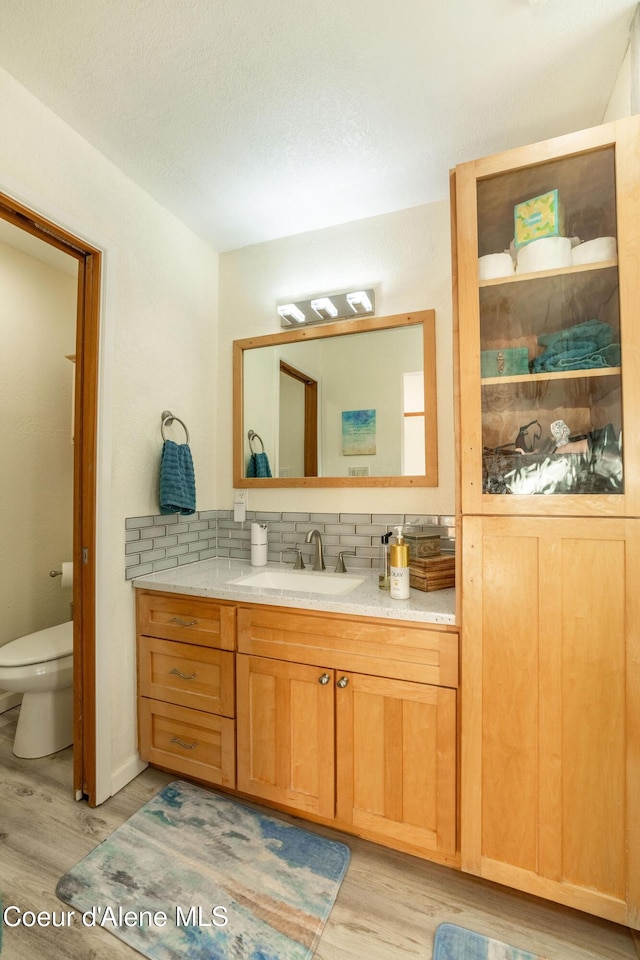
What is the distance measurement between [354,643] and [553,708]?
0.62 meters

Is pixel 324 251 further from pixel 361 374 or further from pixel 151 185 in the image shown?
pixel 151 185

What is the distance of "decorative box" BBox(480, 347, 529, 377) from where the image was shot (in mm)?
1353

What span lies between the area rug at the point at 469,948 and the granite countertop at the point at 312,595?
0.86m

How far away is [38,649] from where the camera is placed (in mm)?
2158

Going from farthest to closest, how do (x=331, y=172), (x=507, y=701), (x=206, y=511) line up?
(x=206, y=511) → (x=331, y=172) → (x=507, y=701)

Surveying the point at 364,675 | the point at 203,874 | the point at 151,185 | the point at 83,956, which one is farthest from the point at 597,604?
the point at 151,185

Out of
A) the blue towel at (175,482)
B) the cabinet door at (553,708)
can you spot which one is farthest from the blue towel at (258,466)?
the cabinet door at (553,708)

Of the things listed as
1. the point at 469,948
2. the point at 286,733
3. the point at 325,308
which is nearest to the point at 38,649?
the point at 286,733

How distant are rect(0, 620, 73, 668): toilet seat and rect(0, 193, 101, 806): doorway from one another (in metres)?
0.45

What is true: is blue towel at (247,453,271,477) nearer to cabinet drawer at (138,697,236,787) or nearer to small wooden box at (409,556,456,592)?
small wooden box at (409,556,456,592)

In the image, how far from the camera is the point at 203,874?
142 cm

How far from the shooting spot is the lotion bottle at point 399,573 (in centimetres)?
153

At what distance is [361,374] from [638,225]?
1168mm

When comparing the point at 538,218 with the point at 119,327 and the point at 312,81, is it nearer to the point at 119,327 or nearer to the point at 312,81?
the point at 312,81
